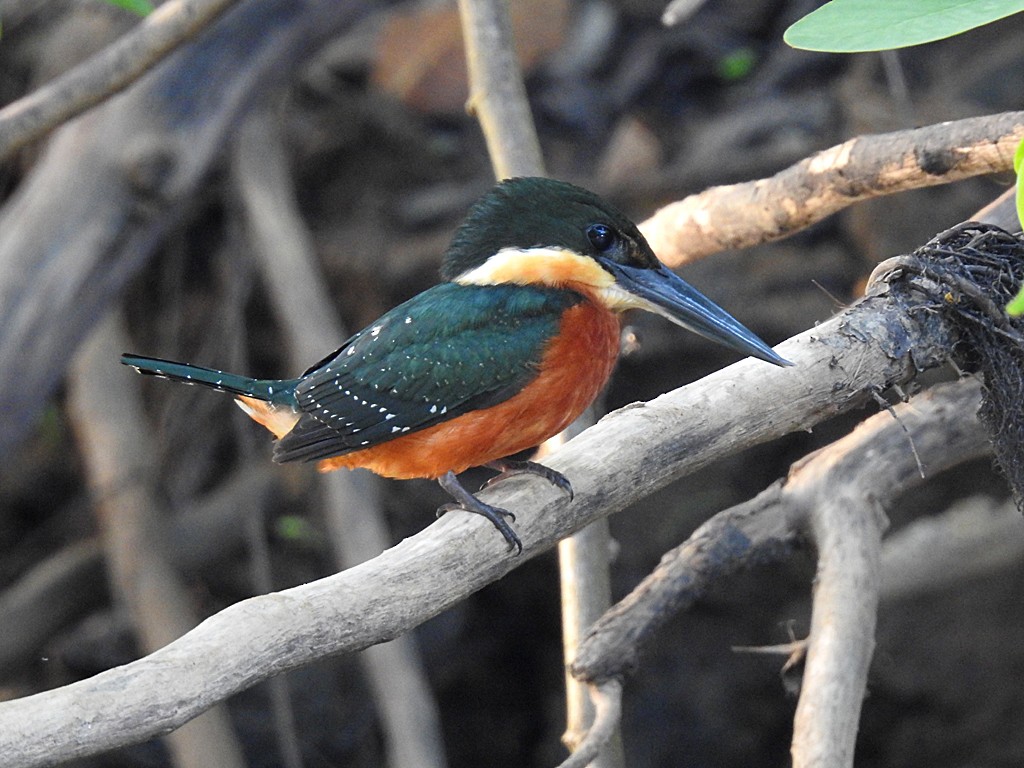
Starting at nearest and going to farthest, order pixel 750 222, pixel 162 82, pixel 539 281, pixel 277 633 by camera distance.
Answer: pixel 277 633 < pixel 539 281 < pixel 750 222 < pixel 162 82

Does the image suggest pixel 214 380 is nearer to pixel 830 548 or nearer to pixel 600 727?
pixel 600 727

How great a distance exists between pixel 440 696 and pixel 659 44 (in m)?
2.73

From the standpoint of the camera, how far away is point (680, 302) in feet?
6.97

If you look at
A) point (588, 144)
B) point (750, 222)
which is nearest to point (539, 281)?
point (750, 222)

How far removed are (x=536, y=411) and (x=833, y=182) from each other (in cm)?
71

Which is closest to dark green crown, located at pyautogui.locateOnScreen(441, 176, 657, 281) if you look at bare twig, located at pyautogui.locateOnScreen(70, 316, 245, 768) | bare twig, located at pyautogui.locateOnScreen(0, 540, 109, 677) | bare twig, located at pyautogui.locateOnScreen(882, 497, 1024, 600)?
bare twig, located at pyautogui.locateOnScreen(882, 497, 1024, 600)

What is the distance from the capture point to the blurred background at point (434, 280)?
13.1 feet

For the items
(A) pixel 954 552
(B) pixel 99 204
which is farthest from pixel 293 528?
(A) pixel 954 552

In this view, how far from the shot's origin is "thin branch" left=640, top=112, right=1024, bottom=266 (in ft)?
6.66

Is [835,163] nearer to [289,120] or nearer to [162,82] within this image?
[162,82]

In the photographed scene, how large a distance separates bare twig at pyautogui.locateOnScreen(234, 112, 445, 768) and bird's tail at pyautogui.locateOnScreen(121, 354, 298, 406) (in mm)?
1107

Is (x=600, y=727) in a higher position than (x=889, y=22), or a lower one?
lower

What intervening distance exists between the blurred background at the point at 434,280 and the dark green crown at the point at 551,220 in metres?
1.51

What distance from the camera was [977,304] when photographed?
1.86 meters
